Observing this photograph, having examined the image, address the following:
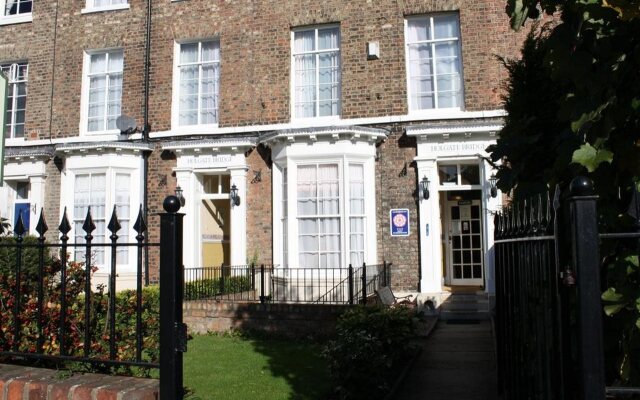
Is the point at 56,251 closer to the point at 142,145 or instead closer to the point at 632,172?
the point at 142,145

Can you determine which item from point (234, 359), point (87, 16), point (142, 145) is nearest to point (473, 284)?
point (234, 359)

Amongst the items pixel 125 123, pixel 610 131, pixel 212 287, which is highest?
pixel 125 123

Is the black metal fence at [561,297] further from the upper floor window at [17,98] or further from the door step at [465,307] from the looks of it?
the upper floor window at [17,98]

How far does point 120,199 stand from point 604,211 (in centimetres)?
1421

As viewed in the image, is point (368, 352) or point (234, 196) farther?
point (234, 196)

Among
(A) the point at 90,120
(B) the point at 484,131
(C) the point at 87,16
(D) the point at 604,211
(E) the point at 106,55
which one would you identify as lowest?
(D) the point at 604,211

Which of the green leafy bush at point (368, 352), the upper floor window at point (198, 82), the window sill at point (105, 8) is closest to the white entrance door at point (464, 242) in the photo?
the upper floor window at point (198, 82)

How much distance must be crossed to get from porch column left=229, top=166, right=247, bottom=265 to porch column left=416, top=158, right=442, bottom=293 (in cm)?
441

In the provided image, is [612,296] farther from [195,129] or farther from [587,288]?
[195,129]

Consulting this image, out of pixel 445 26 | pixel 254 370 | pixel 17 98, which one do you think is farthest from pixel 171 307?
pixel 17 98

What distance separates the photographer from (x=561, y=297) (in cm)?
220

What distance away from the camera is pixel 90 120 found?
52.1 ft

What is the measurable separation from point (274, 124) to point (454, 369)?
8279 millimetres

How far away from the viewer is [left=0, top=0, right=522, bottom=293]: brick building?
13078 millimetres
